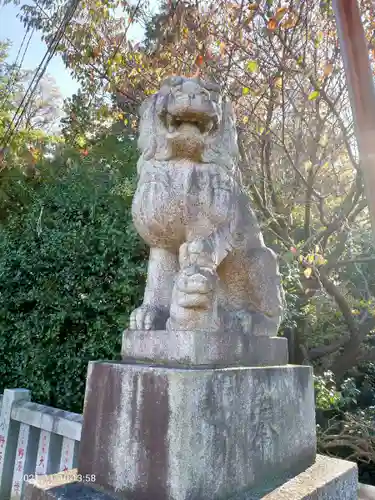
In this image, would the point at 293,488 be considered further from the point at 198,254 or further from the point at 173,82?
the point at 173,82

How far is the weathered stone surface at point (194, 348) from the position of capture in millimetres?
1497

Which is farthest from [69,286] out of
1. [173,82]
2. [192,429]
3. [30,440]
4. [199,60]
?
[192,429]

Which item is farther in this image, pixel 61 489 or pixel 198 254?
pixel 198 254

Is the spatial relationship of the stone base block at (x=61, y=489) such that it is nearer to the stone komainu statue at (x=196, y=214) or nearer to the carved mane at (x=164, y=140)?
the stone komainu statue at (x=196, y=214)

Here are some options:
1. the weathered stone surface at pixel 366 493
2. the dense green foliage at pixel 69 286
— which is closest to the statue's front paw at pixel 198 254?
the weathered stone surface at pixel 366 493

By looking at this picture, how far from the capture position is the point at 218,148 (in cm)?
184

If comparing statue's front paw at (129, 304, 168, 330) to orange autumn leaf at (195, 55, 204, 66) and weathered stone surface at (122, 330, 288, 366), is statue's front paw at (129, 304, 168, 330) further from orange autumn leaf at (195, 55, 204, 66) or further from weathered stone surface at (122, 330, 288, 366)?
orange autumn leaf at (195, 55, 204, 66)

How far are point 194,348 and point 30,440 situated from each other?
2.12 metres

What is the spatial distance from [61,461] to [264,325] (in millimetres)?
1758

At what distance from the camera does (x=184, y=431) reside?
1342mm

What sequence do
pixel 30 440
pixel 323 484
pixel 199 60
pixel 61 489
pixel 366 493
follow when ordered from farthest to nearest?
pixel 199 60 < pixel 30 440 < pixel 366 493 < pixel 323 484 < pixel 61 489

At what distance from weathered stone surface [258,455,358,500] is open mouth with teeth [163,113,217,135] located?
1.47 meters

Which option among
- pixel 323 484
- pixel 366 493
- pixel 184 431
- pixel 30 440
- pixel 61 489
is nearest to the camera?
pixel 184 431

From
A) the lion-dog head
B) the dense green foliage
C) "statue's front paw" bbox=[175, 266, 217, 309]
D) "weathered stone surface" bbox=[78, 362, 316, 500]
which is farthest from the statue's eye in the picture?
the dense green foliage
